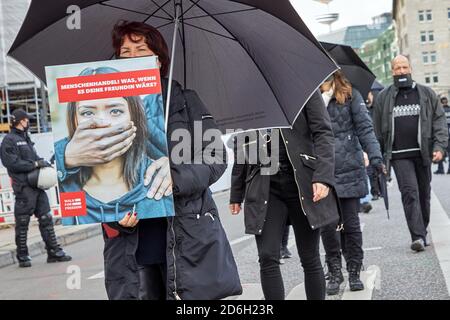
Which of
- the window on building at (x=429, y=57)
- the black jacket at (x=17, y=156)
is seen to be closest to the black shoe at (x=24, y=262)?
the black jacket at (x=17, y=156)

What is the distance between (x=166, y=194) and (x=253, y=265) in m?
5.08

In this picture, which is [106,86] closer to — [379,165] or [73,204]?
[73,204]

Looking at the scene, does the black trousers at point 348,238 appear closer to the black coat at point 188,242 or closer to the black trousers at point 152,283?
the black trousers at point 152,283

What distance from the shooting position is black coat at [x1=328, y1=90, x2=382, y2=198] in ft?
21.7

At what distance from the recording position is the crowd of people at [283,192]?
3.38 m

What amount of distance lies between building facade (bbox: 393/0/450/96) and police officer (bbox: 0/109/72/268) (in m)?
109

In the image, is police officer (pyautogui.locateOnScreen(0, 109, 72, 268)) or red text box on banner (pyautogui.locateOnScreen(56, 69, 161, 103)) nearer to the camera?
red text box on banner (pyautogui.locateOnScreen(56, 69, 161, 103))

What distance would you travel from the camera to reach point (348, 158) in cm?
670

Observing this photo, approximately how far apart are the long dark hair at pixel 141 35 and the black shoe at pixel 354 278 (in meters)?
3.33

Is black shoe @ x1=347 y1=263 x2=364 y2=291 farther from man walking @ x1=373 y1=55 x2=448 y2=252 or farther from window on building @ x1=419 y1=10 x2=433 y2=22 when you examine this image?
window on building @ x1=419 y1=10 x2=433 y2=22

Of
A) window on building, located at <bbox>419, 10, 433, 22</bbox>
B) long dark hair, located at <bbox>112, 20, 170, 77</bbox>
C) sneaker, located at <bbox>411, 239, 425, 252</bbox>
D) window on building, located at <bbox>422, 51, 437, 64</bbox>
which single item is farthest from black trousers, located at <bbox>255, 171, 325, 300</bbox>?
window on building, located at <bbox>419, 10, 433, 22</bbox>

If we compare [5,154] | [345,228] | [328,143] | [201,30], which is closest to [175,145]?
[201,30]

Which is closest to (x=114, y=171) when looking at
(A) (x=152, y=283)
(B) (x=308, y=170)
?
(A) (x=152, y=283)

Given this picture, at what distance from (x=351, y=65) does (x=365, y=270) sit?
7.85 ft
